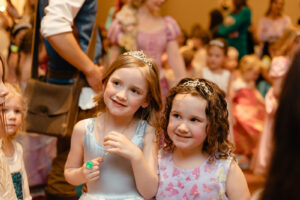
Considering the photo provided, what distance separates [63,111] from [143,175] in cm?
85

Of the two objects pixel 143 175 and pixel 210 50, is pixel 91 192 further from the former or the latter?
pixel 210 50

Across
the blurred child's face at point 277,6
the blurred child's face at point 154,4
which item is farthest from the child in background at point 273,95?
the blurred child's face at point 277,6

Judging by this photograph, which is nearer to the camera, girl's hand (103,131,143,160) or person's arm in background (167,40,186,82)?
girl's hand (103,131,143,160)

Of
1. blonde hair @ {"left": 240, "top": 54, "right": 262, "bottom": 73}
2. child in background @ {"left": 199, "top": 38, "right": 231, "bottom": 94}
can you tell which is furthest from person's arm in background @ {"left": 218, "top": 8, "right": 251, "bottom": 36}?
child in background @ {"left": 199, "top": 38, "right": 231, "bottom": 94}

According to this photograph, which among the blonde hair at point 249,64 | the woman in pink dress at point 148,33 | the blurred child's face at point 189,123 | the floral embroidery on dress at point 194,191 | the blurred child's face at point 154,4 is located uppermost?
the blurred child's face at point 154,4

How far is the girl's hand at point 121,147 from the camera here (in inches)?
83.4

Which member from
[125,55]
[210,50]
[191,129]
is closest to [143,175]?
[191,129]

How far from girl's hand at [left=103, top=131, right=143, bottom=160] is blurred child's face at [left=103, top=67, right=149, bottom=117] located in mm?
160

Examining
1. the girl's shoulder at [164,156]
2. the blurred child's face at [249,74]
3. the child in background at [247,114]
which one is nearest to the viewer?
Answer: the girl's shoulder at [164,156]

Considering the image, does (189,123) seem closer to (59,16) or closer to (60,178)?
(59,16)

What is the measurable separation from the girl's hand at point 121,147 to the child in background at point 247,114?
11.0 ft

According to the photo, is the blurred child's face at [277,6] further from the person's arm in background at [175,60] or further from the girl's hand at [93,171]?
the girl's hand at [93,171]

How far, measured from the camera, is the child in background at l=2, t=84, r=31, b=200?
7.86ft

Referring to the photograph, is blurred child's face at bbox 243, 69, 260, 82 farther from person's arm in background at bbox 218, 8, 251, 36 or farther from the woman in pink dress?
the woman in pink dress
